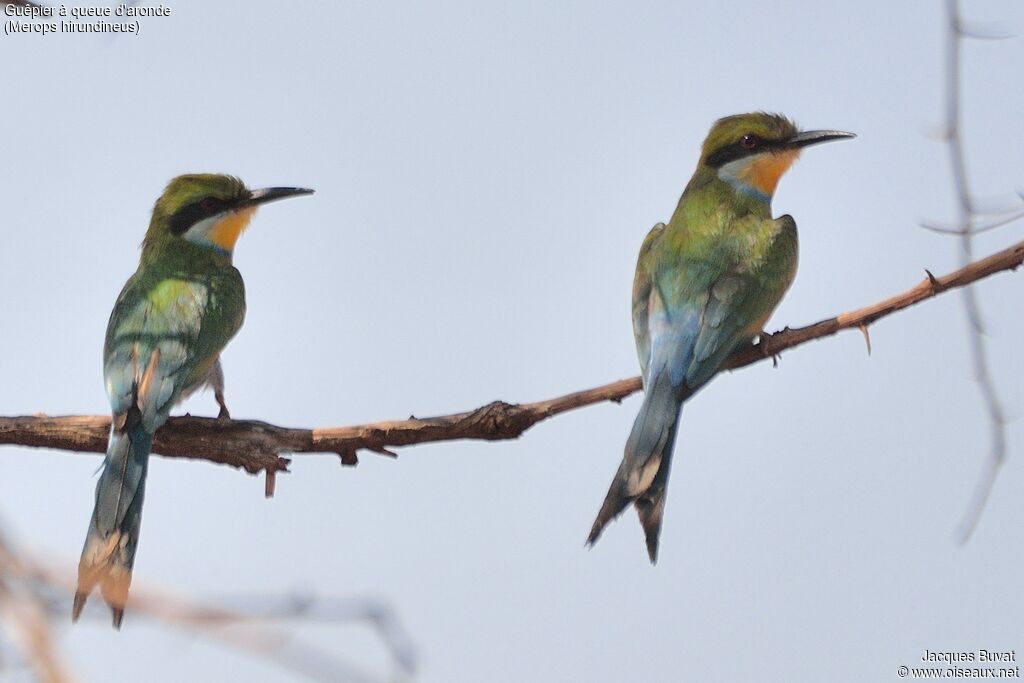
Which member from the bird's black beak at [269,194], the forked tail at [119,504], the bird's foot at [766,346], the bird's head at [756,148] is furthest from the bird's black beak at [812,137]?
the forked tail at [119,504]

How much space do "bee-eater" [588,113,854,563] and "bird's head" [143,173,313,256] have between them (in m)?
1.58

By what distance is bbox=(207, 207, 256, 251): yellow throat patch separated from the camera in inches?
195

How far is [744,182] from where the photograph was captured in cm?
459

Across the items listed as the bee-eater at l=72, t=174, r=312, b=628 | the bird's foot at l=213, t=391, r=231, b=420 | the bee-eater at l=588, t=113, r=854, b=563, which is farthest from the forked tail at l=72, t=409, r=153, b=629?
the bee-eater at l=588, t=113, r=854, b=563

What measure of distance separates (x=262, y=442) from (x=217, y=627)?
2407mm

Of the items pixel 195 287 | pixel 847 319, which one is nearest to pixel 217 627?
pixel 847 319

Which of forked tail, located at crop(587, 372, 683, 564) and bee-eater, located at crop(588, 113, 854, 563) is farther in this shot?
bee-eater, located at crop(588, 113, 854, 563)

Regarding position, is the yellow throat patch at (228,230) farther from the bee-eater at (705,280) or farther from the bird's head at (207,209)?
the bee-eater at (705,280)

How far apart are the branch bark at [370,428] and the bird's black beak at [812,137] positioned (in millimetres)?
1130

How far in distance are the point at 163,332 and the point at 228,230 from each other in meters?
0.92

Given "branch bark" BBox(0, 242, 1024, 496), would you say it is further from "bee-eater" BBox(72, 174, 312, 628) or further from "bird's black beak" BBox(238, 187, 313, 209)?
"bird's black beak" BBox(238, 187, 313, 209)

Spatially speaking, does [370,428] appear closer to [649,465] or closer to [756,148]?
[649,465]

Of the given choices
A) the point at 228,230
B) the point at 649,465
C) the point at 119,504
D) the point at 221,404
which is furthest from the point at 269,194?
the point at 649,465

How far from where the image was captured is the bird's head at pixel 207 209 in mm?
4922
